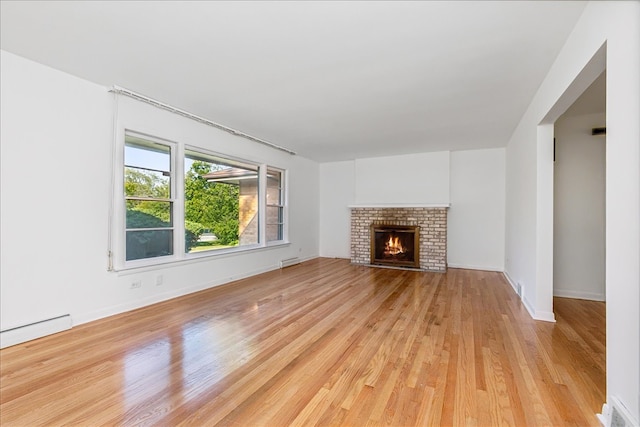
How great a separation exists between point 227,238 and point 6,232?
2.79 metres

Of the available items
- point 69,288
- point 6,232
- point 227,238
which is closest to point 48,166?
point 6,232

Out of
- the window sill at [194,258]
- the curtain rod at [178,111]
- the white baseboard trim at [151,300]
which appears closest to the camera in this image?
the white baseboard trim at [151,300]

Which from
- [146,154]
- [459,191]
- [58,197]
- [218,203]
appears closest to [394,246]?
[459,191]

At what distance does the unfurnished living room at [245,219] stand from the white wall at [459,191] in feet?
2.72

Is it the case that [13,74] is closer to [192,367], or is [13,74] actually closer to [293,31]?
[293,31]

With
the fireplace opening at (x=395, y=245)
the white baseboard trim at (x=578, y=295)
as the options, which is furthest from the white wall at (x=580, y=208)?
the fireplace opening at (x=395, y=245)

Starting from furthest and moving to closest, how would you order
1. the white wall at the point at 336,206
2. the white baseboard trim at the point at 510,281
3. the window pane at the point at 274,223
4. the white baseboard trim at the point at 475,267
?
1. the white wall at the point at 336,206
2. the window pane at the point at 274,223
3. the white baseboard trim at the point at 475,267
4. the white baseboard trim at the point at 510,281

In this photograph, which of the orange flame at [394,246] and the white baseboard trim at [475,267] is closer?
the white baseboard trim at [475,267]

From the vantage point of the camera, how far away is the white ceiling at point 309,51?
1.95m

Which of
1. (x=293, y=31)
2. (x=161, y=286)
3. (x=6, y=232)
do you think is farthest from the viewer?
(x=161, y=286)

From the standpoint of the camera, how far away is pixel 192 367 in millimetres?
2170

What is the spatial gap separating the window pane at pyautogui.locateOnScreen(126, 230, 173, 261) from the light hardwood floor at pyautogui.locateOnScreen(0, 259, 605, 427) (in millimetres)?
685

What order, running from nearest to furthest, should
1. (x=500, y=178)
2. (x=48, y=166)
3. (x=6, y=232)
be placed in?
(x=6, y=232), (x=48, y=166), (x=500, y=178)

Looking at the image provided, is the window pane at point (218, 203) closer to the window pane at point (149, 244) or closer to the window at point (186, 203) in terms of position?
the window at point (186, 203)
